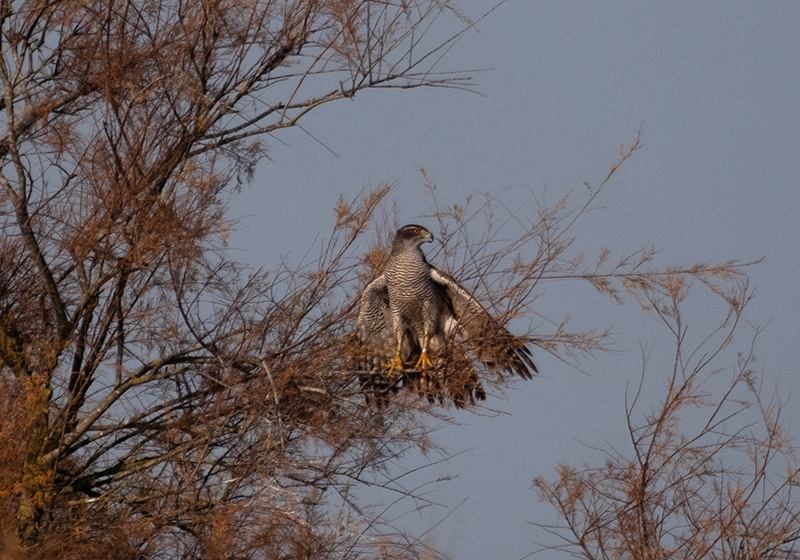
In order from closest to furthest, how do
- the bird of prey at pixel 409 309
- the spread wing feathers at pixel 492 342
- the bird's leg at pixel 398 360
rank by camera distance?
the spread wing feathers at pixel 492 342 < the bird's leg at pixel 398 360 < the bird of prey at pixel 409 309

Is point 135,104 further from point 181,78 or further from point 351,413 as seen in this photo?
point 351,413

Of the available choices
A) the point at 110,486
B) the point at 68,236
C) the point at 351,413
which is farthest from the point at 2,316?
the point at 351,413

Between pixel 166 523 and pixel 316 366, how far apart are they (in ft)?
4.03

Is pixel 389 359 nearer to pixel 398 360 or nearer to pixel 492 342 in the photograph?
pixel 398 360

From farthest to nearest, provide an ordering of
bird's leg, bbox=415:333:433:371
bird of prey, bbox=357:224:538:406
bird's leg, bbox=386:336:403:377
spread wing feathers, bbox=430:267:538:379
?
bird of prey, bbox=357:224:538:406 → bird's leg, bbox=415:333:433:371 → bird's leg, bbox=386:336:403:377 → spread wing feathers, bbox=430:267:538:379

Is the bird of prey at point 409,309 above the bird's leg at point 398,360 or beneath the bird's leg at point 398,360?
above

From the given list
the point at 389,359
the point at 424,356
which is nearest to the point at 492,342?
the point at 424,356

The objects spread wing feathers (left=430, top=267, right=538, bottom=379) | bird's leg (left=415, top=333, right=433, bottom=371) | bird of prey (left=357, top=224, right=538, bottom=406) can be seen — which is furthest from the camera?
bird of prey (left=357, top=224, right=538, bottom=406)

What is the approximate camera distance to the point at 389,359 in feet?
29.5

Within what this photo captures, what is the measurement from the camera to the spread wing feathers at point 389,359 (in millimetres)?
7391

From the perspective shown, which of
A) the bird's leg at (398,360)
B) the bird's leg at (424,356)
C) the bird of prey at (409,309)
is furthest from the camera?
the bird of prey at (409,309)

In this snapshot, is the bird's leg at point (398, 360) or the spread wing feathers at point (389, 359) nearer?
the spread wing feathers at point (389, 359)

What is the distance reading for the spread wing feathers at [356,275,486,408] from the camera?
7.39 m

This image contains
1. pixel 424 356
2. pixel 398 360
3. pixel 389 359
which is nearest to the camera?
pixel 424 356
